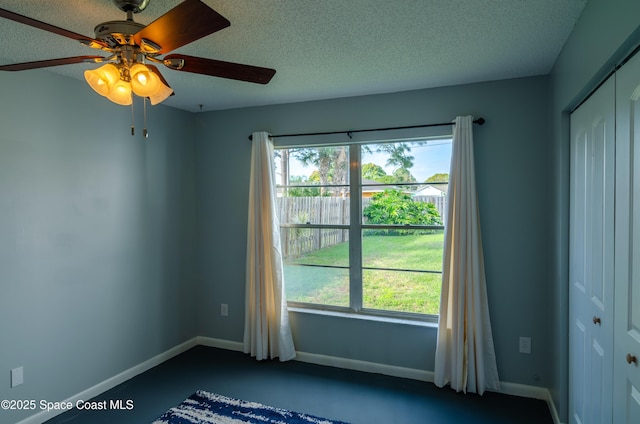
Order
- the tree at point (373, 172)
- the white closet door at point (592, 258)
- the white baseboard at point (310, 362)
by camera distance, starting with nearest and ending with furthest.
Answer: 1. the white closet door at point (592, 258)
2. the white baseboard at point (310, 362)
3. the tree at point (373, 172)

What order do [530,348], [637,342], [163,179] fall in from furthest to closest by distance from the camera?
[163,179]
[530,348]
[637,342]

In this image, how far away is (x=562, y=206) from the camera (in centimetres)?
231

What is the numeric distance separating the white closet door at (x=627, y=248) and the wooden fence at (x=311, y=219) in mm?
2026

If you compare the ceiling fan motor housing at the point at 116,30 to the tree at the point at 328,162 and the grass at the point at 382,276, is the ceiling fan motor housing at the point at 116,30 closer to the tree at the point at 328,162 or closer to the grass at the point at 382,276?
the tree at the point at 328,162

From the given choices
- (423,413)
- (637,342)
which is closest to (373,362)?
(423,413)

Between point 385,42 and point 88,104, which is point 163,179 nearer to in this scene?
point 88,104

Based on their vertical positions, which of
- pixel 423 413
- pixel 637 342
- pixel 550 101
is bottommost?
pixel 423 413

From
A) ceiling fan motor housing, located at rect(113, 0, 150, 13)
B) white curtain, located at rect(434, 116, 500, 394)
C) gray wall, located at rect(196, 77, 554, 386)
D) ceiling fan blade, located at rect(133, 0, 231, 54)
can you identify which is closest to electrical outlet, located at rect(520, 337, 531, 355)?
gray wall, located at rect(196, 77, 554, 386)

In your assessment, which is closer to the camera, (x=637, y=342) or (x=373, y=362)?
(x=637, y=342)

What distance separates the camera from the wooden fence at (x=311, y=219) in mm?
3443

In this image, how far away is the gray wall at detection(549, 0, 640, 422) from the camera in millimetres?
1367

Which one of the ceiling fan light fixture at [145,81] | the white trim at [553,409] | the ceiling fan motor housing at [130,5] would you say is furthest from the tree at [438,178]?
the ceiling fan motor housing at [130,5]

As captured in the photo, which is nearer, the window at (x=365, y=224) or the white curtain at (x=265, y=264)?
the window at (x=365, y=224)

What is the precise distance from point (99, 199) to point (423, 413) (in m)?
2.95
